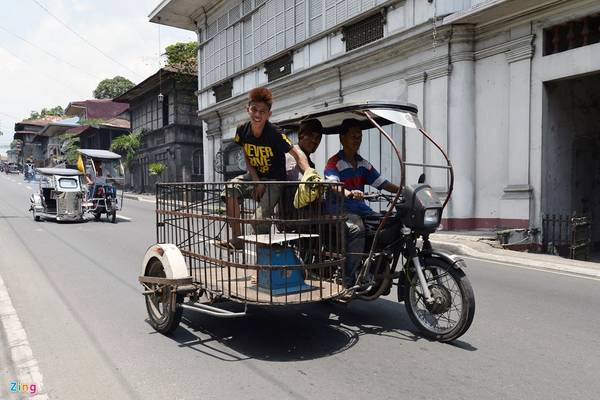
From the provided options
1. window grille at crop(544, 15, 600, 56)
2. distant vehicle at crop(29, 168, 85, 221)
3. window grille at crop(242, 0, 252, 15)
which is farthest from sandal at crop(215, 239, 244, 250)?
window grille at crop(242, 0, 252, 15)

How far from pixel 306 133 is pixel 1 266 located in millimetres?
5972

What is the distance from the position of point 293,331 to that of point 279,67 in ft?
54.0

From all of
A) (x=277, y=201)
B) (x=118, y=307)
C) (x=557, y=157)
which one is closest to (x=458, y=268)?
(x=277, y=201)

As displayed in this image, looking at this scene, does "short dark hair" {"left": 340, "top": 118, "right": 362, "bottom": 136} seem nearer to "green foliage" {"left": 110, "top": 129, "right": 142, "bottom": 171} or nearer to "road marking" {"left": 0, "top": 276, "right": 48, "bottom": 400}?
"road marking" {"left": 0, "top": 276, "right": 48, "bottom": 400}

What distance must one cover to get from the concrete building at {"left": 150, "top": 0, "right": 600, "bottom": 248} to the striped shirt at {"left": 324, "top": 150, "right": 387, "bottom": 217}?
24.2ft

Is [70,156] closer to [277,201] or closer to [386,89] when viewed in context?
[386,89]

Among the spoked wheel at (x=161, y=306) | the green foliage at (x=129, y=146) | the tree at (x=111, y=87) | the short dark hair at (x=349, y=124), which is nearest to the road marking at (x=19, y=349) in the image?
the spoked wheel at (x=161, y=306)

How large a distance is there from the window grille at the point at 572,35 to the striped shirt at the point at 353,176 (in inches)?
316

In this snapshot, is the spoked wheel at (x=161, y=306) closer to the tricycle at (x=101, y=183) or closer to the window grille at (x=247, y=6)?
the tricycle at (x=101, y=183)

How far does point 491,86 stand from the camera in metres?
12.1

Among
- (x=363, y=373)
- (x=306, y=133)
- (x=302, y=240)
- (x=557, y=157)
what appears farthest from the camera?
(x=557, y=157)

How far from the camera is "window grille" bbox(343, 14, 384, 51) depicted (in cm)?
1471

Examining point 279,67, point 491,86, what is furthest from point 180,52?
point 491,86

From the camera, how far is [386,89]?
1468cm
